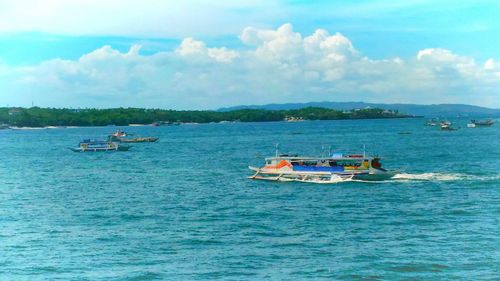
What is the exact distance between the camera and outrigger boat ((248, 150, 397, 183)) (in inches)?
2783

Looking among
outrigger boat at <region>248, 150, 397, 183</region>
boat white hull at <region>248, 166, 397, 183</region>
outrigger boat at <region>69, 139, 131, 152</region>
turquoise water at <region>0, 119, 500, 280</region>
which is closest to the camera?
turquoise water at <region>0, 119, 500, 280</region>

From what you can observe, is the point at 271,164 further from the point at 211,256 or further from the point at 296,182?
the point at 211,256

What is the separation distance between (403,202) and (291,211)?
32.5ft

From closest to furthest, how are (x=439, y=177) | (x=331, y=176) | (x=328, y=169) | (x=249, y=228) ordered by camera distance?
1. (x=249, y=228)
2. (x=331, y=176)
3. (x=439, y=177)
4. (x=328, y=169)

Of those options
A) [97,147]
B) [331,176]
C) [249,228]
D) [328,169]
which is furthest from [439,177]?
[97,147]

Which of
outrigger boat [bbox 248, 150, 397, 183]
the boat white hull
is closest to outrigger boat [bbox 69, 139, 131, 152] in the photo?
Answer: outrigger boat [bbox 248, 150, 397, 183]

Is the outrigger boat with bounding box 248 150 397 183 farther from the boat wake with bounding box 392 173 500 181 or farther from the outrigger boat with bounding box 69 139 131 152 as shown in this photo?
the outrigger boat with bounding box 69 139 131 152

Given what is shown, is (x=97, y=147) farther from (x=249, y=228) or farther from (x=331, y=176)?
(x=249, y=228)

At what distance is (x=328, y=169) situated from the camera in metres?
72.3

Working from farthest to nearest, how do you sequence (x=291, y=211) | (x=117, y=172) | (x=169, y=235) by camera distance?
1. (x=117, y=172)
2. (x=291, y=211)
3. (x=169, y=235)

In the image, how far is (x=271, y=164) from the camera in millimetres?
77125

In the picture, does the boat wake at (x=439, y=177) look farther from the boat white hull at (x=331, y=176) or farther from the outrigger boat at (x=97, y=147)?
the outrigger boat at (x=97, y=147)

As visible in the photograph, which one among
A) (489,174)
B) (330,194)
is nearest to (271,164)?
(330,194)

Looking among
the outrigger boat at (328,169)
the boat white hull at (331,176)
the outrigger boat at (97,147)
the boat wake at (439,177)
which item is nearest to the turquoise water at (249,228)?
the boat wake at (439,177)
